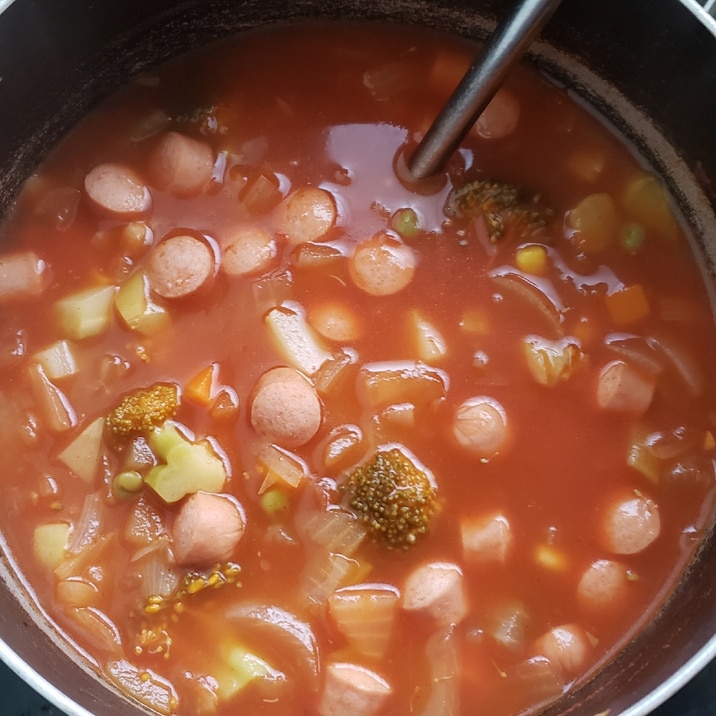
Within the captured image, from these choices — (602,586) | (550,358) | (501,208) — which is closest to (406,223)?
(501,208)

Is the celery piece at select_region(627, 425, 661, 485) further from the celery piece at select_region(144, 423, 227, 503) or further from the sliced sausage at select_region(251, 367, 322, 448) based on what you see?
the celery piece at select_region(144, 423, 227, 503)

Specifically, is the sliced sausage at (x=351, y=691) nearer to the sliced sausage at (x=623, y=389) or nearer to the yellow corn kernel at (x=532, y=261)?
the sliced sausage at (x=623, y=389)

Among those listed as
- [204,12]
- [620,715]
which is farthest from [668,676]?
[204,12]

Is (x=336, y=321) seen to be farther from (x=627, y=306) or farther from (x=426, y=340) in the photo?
(x=627, y=306)

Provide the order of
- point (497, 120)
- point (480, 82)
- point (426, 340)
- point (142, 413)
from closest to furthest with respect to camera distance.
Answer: point (480, 82)
point (142, 413)
point (426, 340)
point (497, 120)

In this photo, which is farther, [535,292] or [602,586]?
[535,292]

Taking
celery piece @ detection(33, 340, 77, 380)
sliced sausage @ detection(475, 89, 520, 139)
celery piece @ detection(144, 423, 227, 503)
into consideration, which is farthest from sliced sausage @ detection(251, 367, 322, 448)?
sliced sausage @ detection(475, 89, 520, 139)

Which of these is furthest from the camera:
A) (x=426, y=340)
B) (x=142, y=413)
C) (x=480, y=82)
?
(x=426, y=340)
